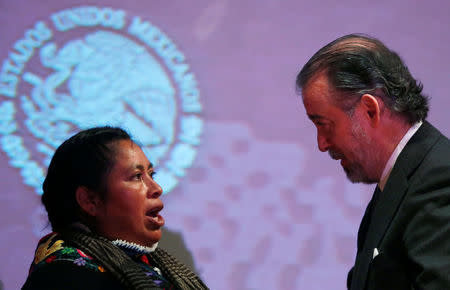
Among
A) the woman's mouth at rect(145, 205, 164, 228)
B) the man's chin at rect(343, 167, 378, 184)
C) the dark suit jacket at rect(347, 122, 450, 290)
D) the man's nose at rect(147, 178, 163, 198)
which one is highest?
the man's nose at rect(147, 178, 163, 198)

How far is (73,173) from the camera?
1.67 m

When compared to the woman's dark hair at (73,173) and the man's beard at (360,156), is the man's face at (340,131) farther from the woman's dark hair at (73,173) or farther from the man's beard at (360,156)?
the woman's dark hair at (73,173)

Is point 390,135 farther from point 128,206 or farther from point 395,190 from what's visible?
point 128,206

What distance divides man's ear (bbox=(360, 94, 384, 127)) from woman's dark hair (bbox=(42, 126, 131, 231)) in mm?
771

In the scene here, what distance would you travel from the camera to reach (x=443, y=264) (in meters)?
1.10

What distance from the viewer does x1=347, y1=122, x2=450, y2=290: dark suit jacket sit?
1125mm

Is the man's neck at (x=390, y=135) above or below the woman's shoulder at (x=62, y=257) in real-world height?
above

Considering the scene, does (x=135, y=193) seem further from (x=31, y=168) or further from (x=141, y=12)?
(x=141, y=12)

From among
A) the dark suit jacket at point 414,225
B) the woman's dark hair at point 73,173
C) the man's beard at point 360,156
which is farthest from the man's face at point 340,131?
the woman's dark hair at point 73,173

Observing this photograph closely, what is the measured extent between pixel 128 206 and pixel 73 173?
200 mm

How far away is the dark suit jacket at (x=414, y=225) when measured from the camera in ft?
3.69

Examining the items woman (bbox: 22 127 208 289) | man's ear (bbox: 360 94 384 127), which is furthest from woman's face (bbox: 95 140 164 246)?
man's ear (bbox: 360 94 384 127)

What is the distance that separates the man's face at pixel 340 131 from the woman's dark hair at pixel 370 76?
0.07 ft

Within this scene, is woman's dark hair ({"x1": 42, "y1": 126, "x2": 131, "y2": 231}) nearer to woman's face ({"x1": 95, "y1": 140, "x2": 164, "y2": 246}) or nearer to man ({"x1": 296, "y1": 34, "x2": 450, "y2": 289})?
woman's face ({"x1": 95, "y1": 140, "x2": 164, "y2": 246})
